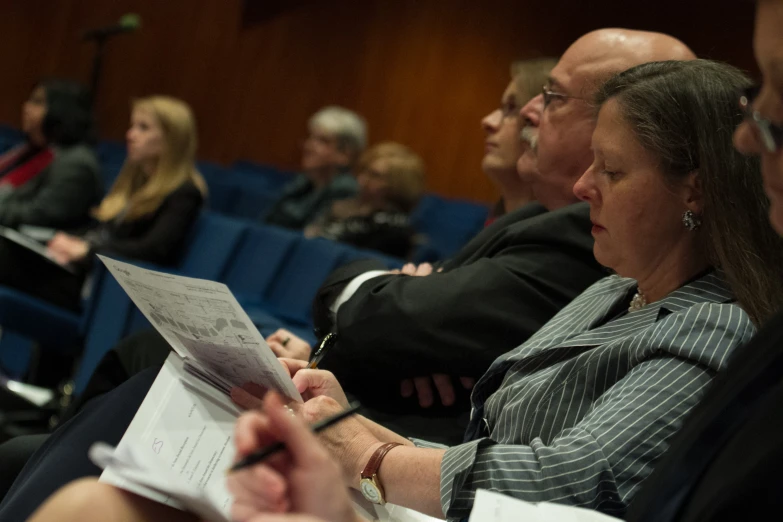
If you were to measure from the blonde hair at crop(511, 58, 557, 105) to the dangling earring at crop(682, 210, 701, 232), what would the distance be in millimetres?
1024

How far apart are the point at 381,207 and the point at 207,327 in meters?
3.58

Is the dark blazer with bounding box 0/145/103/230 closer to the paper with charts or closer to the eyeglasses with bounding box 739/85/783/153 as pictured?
the paper with charts

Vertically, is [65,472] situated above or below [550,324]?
below

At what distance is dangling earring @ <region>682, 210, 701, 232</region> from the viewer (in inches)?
52.4

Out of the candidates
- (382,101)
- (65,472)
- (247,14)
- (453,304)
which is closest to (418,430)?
(453,304)

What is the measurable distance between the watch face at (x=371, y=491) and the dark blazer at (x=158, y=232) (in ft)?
8.98

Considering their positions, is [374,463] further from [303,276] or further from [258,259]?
[258,259]

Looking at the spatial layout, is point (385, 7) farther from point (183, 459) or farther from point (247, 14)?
point (183, 459)

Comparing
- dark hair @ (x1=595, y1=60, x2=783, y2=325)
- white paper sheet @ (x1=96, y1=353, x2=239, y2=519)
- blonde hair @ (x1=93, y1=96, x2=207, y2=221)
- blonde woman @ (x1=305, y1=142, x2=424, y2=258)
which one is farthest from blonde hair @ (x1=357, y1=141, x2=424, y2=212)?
white paper sheet @ (x1=96, y1=353, x2=239, y2=519)

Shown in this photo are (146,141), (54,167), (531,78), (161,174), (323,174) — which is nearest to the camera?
(531,78)

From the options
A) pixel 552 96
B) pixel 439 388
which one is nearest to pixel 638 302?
pixel 439 388

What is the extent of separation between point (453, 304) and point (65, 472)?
0.74m

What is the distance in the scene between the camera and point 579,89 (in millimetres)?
1942

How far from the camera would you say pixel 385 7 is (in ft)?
24.3
